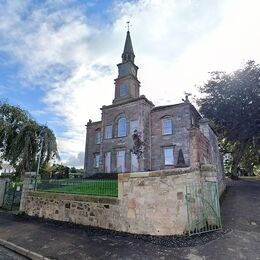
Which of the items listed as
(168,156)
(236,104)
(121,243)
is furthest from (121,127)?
(121,243)

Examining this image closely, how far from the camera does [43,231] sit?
8031mm

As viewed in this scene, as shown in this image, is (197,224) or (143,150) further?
Answer: (143,150)

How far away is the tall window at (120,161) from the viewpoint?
22.4 metres

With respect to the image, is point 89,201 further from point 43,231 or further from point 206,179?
point 206,179

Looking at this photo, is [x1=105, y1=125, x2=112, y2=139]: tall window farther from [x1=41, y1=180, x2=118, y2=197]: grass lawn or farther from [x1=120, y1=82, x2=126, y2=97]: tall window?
[x1=41, y1=180, x2=118, y2=197]: grass lawn

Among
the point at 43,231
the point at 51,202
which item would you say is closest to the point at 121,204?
the point at 43,231

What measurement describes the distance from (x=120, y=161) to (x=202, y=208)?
51.6 feet

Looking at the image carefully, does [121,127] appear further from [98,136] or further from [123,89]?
[123,89]

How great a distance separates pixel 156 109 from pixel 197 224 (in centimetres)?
1699

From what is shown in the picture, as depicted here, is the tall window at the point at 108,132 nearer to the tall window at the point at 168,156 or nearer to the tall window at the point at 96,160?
the tall window at the point at 96,160

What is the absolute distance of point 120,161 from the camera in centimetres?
2273

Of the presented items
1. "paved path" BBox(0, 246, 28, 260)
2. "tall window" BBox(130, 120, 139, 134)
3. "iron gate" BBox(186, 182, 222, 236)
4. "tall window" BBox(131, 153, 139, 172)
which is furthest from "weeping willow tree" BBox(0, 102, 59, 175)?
"iron gate" BBox(186, 182, 222, 236)

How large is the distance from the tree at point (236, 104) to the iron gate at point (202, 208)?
17.1 m

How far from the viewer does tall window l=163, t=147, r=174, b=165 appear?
20791mm
